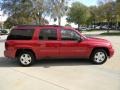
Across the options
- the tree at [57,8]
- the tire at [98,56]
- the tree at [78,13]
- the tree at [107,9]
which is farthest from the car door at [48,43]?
the tree at [78,13]

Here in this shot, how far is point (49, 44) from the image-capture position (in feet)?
39.2

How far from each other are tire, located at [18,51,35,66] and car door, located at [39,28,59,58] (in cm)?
41

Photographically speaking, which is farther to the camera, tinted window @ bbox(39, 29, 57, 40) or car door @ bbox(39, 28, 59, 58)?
tinted window @ bbox(39, 29, 57, 40)

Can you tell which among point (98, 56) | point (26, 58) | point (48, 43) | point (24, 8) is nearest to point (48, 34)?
point (48, 43)

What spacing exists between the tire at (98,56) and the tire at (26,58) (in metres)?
2.52

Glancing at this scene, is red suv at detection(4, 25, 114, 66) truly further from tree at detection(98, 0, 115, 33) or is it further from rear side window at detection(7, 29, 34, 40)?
tree at detection(98, 0, 115, 33)

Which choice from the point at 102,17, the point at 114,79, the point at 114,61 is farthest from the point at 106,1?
the point at 114,79

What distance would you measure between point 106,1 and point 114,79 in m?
48.6

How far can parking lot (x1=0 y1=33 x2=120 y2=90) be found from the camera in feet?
27.7

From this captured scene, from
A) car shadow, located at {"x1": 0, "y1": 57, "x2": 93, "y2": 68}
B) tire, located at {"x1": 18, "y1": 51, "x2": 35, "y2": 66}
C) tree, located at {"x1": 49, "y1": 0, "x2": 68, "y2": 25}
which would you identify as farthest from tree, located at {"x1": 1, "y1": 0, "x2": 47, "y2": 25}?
tire, located at {"x1": 18, "y1": 51, "x2": 35, "y2": 66}

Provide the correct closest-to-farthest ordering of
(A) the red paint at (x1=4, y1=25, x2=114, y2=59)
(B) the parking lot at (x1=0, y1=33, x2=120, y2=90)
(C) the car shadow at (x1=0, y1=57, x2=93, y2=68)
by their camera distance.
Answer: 1. (B) the parking lot at (x1=0, y1=33, x2=120, y2=90)
2. (A) the red paint at (x1=4, y1=25, x2=114, y2=59)
3. (C) the car shadow at (x1=0, y1=57, x2=93, y2=68)

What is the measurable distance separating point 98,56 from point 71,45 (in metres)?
1.27

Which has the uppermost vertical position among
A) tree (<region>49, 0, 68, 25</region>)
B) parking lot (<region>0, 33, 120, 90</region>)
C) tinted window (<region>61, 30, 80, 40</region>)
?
tree (<region>49, 0, 68, 25</region>)

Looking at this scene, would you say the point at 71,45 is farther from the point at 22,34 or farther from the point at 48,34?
the point at 22,34
